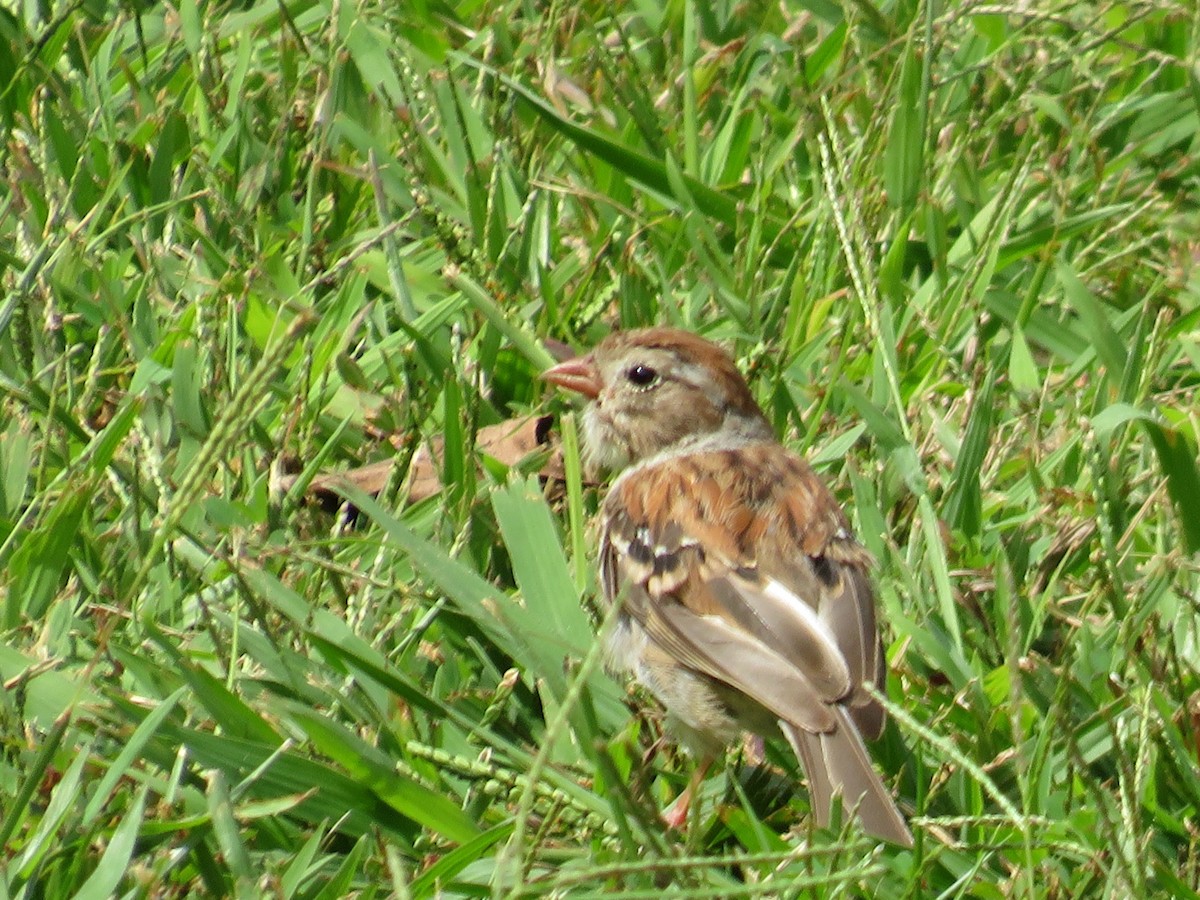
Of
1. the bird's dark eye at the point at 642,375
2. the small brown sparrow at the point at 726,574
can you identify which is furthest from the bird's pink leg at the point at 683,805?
the bird's dark eye at the point at 642,375

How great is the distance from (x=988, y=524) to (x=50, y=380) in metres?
2.63

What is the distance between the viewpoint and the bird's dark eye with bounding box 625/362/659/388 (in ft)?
18.0

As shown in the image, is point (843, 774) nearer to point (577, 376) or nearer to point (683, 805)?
point (683, 805)

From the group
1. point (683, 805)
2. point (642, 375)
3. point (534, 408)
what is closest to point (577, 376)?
point (642, 375)

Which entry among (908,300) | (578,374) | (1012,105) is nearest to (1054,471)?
(908,300)

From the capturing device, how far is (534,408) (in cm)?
575

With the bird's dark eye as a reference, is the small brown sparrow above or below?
below

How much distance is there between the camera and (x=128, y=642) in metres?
4.52

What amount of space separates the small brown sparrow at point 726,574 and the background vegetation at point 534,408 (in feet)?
0.50

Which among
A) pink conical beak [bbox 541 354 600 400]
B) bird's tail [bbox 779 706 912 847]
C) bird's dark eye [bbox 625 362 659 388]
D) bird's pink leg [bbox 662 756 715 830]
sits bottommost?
bird's pink leg [bbox 662 756 715 830]

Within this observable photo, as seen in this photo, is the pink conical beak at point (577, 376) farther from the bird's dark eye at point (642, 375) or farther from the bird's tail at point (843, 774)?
the bird's tail at point (843, 774)

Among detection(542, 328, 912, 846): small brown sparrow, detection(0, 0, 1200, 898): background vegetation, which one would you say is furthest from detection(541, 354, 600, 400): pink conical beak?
detection(0, 0, 1200, 898): background vegetation

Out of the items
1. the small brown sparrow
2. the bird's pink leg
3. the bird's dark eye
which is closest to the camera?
the small brown sparrow

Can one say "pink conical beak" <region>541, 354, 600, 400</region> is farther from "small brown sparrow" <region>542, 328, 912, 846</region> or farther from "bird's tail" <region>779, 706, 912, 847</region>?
"bird's tail" <region>779, 706, 912, 847</region>
